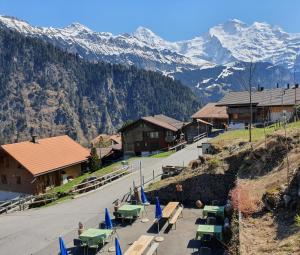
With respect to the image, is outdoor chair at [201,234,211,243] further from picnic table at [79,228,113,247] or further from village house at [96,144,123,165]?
village house at [96,144,123,165]

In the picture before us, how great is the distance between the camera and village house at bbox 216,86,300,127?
56156 millimetres

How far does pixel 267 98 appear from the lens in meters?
60.8

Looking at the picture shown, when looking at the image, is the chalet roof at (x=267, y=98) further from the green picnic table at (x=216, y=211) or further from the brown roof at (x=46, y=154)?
the green picnic table at (x=216, y=211)

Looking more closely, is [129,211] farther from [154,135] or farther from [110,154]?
[110,154]

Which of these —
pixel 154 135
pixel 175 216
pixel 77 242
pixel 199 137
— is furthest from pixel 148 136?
pixel 77 242

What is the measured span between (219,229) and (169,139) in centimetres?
4380

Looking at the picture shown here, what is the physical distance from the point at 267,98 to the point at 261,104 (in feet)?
9.95

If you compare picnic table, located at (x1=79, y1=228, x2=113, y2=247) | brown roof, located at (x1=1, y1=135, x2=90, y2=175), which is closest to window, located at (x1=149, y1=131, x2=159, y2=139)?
brown roof, located at (x1=1, y1=135, x2=90, y2=175)

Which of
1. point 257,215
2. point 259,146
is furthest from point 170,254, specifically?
point 259,146

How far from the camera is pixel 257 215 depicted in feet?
60.8

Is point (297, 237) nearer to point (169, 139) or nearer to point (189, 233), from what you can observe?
point (189, 233)

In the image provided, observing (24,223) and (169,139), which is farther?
(169,139)

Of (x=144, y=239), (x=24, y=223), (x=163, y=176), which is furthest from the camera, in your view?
(x=163, y=176)

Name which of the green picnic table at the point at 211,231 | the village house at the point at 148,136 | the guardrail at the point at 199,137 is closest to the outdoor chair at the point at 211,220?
the green picnic table at the point at 211,231
